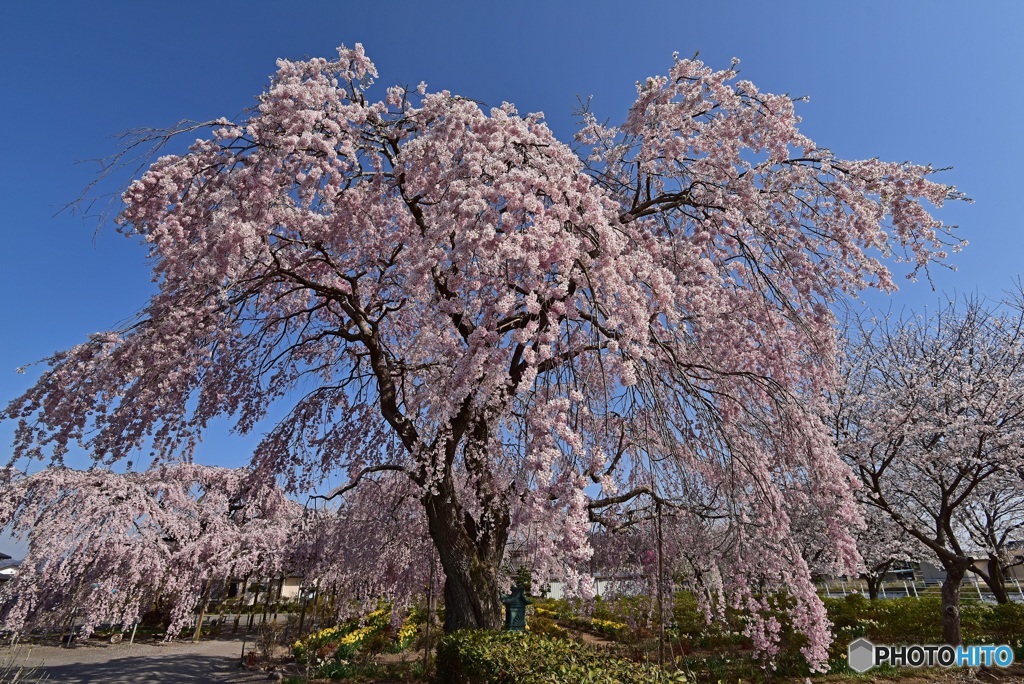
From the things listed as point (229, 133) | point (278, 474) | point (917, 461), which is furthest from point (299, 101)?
point (917, 461)

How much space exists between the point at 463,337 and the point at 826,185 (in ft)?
16.5

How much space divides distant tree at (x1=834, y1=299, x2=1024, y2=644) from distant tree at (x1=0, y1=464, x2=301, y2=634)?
13.2 metres

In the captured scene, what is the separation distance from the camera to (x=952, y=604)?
9125 millimetres

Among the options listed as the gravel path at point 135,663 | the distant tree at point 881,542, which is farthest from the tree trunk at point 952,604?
the gravel path at point 135,663

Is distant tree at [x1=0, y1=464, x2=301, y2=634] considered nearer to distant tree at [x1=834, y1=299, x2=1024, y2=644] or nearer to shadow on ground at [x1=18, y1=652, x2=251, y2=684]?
shadow on ground at [x1=18, y1=652, x2=251, y2=684]

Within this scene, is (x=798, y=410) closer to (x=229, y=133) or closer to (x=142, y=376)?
(x=229, y=133)

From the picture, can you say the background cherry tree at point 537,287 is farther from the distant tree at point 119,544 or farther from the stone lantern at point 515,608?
the distant tree at point 119,544

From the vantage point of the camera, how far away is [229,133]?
6.11 metres

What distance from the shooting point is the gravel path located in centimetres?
1030

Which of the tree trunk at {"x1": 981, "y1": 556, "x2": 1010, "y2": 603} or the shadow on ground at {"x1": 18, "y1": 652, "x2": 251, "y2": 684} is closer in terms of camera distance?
the shadow on ground at {"x1": 18, "y1": 652, "x2": 251, "y2": 684}

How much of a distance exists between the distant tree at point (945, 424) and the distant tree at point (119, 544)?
13192 mm

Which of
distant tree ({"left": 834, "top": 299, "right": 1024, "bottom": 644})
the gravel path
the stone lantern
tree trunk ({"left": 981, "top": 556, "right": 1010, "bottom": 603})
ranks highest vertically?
distant tree ({"left": 834, "top": 299, "right": 1024, "bottom": 644})

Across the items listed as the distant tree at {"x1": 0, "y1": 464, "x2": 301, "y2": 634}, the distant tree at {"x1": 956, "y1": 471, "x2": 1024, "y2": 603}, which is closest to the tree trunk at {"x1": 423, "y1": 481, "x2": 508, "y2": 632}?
the distant tree at {"x1": 0, "y1": 464, "x2": 301, "y2": 634}

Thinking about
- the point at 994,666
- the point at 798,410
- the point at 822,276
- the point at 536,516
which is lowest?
the point at 994,666
